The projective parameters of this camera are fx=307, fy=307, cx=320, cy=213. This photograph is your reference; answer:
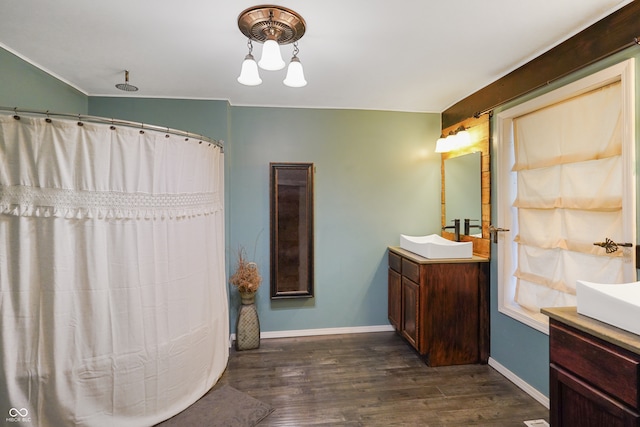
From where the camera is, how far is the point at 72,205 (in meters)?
1.67

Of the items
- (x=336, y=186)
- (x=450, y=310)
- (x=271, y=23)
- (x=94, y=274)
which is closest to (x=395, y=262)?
(x=450, y=310)

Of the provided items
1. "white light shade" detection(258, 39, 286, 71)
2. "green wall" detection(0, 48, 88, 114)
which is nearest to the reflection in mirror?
"white light shade" detection(258, 39, 286, 71)

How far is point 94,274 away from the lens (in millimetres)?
1719

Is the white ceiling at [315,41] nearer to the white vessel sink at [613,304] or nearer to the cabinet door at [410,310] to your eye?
the white vessel sink at [613,304]

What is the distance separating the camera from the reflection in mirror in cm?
279

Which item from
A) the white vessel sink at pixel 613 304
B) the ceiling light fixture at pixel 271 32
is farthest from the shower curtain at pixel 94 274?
the white vessel sink at pixel 613 304

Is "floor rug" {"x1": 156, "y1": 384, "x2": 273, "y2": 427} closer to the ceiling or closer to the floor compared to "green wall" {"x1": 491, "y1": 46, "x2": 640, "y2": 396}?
closer to the floor

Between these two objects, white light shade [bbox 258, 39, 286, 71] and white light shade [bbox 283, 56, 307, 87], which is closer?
white light shade [bbox 258, 39, 286, 71]

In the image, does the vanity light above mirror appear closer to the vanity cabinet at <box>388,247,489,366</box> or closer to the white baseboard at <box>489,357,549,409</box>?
the vanity cabinet at <box>388,247,489,366</box>

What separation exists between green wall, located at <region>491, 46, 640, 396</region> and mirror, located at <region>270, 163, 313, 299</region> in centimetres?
168

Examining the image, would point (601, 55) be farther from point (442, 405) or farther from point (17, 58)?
point (17, 58)

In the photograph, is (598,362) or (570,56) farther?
(570,56)

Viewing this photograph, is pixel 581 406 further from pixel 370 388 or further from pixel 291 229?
pixel 291 229

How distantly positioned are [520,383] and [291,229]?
2.29m
